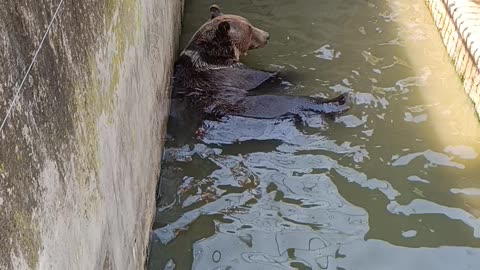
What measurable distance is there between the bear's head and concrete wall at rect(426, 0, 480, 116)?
5.92 feet

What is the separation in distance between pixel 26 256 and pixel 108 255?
109 cm

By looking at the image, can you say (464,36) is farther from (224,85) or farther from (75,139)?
(75,139)

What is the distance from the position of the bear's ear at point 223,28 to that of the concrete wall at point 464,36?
7.12ft

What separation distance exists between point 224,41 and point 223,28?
5.2 inches

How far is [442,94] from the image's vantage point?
5879mm

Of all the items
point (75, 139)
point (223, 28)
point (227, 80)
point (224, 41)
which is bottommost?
point (227, 80)

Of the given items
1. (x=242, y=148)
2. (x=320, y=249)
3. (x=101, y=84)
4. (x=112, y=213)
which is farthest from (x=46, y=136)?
(x=242, y=148)

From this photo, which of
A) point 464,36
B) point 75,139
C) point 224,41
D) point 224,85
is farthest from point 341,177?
point 75,139

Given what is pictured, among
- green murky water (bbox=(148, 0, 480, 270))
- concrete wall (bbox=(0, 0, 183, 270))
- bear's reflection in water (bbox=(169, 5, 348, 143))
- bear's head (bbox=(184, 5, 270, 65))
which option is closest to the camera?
concrete wall (bbox=(0, 0, 183, 270))

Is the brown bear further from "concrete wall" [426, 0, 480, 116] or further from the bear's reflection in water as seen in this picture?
"concrete wall" [426, 0, 480, 116]

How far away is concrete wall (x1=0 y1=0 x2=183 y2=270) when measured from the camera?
1.97 meters

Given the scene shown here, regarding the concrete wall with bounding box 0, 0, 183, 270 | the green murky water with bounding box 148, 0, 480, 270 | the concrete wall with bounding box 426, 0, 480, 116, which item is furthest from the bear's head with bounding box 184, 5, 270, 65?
the concrete wall with bounding box 426, 0, 480, 116

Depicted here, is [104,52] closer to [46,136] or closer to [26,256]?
[46,136]

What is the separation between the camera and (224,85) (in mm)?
5688
